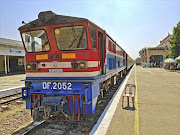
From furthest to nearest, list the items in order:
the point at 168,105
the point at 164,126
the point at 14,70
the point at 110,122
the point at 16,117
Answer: the point at 14,70 < the point at 168,105 < the point at 16,117 < the point at 110,122 < the point at 164,126

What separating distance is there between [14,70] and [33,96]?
29.4 meters

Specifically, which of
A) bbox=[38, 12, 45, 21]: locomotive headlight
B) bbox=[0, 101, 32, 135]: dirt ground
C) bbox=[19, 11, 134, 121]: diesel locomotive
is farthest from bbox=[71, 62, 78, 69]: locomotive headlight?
bbox=[0, 101, 32, 135]: dirt ground

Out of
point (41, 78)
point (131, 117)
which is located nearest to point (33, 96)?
point (41, 78)

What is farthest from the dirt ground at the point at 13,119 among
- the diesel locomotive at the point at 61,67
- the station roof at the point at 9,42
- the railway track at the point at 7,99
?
the station roof at the point at 9,42

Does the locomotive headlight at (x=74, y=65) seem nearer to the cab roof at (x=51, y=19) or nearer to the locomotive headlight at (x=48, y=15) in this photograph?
the cab roof at (x=51, y=19)

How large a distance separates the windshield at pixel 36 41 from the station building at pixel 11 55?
21012 millimetres

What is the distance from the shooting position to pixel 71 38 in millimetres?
4680

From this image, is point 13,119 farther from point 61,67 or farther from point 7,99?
point 7,99

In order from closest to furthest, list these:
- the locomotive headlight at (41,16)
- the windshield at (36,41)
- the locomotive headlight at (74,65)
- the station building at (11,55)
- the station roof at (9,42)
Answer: the locomotive headlight at (74,65) → the locomotive headlight at (41,16) → the windshield at (36,41) → the station roof at (9,42) → the station building at (11,55)

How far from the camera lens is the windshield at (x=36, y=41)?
16.4 ft

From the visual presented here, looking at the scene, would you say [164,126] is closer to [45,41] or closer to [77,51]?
[77,51]

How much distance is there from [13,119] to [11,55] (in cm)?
2286

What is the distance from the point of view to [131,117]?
194 inches

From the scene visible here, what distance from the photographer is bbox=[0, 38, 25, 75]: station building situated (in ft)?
77.6
